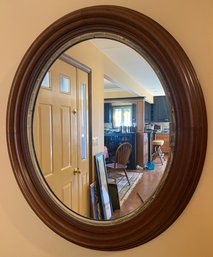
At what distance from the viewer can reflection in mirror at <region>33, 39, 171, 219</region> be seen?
32.2 inches

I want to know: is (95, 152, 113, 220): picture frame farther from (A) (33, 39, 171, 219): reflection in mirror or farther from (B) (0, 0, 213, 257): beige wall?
(B) (0, 0, 213, 257): beige wall

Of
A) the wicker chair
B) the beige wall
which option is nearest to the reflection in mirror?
the wicker chair

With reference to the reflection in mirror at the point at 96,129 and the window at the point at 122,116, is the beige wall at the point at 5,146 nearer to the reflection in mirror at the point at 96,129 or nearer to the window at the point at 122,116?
the reflection in mirror at the point at 96,129

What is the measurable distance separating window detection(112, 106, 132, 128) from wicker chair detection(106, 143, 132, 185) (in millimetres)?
89

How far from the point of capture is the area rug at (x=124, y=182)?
82 centimetres

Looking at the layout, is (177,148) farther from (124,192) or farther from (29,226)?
(29,226)

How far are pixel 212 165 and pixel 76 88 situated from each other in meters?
0.61

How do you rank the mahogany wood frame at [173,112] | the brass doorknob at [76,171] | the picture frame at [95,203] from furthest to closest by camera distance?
1. the brass doorknob at [76,171]
2. the picture frame at [95,203]
3. the mahogany wood frame at [173,112]

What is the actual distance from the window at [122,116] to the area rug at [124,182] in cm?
20

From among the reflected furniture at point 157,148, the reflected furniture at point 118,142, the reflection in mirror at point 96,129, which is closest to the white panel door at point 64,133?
the reflection in mirror at point 96,129

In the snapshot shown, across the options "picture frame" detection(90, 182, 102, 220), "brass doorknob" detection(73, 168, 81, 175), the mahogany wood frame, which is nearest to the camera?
Result: the mahogany wood frame

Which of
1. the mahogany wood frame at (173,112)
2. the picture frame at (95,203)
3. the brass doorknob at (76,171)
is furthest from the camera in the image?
the brass doorknob at (76,171)

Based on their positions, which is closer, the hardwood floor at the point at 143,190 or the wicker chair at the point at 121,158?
the hardwood floor at the point at 143,190

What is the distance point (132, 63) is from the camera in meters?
0.80
